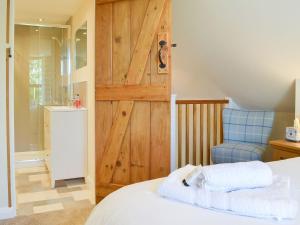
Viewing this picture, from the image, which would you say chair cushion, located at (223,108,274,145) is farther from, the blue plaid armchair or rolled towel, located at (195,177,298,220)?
rolled towel, located at (195,177,298,220)

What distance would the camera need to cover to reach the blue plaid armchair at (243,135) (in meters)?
3.24

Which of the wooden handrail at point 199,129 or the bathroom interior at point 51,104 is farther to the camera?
the wooden handrail at point 199,129

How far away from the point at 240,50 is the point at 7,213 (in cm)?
273

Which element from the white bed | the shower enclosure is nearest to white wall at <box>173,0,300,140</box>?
the white bed

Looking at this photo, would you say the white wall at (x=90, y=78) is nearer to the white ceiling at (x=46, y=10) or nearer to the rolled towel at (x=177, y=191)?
the white ceiling at (x=46, y=10)

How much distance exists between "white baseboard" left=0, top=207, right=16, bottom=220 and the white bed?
187 cm

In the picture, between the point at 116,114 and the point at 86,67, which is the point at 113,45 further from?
the point at 86,67

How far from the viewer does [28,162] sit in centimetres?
479

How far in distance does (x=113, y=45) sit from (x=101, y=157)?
1.06 metres

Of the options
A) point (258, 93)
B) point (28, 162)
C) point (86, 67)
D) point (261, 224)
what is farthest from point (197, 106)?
point (261, 224)

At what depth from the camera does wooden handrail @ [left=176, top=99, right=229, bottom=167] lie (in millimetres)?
3891

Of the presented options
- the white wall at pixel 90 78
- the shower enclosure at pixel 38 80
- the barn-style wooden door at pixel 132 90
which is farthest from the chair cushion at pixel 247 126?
the shower enclosure at pixel 38 80

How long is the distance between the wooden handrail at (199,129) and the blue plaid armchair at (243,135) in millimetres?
265

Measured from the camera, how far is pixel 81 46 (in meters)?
4.18
